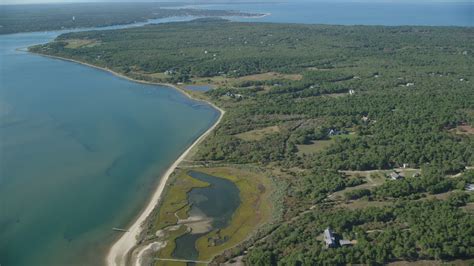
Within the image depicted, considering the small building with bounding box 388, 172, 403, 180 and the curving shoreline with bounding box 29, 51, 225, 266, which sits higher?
the small building with bounding box 388, 172, 403, 180

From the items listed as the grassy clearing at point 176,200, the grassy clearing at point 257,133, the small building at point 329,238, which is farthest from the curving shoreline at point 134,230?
→ the small building at point 329,238

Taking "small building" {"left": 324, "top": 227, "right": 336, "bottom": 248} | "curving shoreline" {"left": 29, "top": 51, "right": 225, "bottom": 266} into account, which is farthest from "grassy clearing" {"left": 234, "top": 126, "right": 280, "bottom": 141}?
"small building" {"left": 324, "top": 227, "right": 336, "bottom": 248}

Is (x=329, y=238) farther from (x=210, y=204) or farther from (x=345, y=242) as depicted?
(x=210, y=204)

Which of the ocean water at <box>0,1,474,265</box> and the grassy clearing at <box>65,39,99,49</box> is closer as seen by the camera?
the ocean water at <box>0,1,474,265</box>

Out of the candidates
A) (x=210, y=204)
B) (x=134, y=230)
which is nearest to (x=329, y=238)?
(x=210, y=204)

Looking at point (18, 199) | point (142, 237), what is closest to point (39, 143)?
point (18, 199)

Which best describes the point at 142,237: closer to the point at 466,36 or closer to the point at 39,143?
the point at 39,143

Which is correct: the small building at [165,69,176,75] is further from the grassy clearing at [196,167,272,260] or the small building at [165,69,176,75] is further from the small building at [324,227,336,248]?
the small building at [324,227,336,248]
